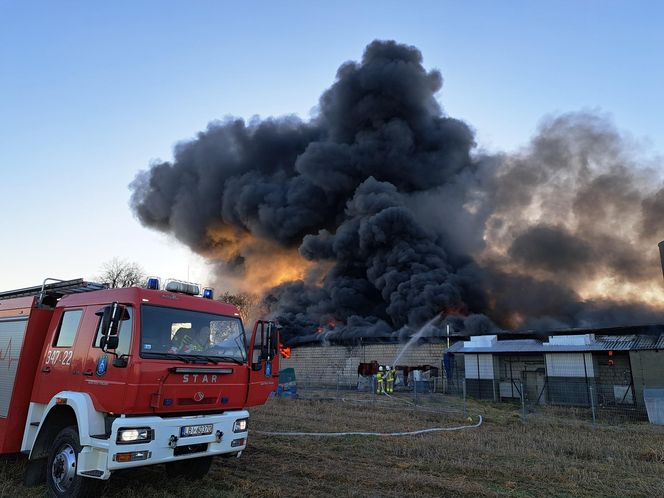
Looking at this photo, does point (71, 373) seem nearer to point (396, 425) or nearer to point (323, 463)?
point (323, 463)

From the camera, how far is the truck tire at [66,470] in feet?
16.0

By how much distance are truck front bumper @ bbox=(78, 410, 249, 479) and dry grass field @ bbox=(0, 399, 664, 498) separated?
698 mm

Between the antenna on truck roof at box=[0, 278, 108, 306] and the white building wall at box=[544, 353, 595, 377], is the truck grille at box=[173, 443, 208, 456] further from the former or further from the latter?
the white building wall at box=[544, 353, 595, 377]

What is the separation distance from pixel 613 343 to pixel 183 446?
19.1m

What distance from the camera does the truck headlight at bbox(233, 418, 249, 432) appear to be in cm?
563

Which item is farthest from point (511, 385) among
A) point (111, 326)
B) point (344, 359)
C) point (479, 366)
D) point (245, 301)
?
point (245, 301)

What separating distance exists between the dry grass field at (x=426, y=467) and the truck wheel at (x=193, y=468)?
142mm

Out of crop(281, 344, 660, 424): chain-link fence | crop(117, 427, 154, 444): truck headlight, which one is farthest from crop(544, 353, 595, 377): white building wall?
crop(117, 427, 154, 444): truck headlight

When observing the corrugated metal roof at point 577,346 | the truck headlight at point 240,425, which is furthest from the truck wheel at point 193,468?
the corrugated metal roof at point 577,346

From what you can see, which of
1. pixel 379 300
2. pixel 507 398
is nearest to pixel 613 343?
pixel 507 398

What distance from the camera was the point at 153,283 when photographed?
19.0 feet

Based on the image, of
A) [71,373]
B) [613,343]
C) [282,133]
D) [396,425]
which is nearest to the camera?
[71,373]

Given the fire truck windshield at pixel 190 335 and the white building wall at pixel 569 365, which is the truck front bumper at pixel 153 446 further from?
the white building wall at pixel 569 365

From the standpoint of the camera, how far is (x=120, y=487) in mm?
5582
